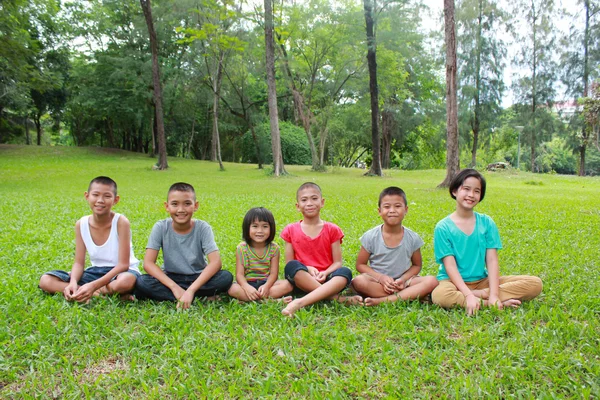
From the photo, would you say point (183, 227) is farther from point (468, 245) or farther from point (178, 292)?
point (468, 245)

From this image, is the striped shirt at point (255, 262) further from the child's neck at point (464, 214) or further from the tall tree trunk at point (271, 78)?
the tall tree trunk at point (271, 78)

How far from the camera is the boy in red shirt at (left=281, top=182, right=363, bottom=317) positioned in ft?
11.8

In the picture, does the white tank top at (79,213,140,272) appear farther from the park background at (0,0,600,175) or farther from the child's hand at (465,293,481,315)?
the park background at (0,0,600,175)

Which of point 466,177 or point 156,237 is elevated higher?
Answer: point 466,177

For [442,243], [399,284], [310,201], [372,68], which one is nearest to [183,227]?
[310,201]

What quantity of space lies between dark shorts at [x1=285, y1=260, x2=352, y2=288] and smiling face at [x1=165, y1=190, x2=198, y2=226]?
96 cm

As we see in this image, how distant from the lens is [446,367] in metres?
2.50

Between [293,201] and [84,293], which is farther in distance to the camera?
[293,201]

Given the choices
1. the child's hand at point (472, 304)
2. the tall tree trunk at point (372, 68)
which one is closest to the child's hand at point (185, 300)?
the child's hand at point (472, 304)

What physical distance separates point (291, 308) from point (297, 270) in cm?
41

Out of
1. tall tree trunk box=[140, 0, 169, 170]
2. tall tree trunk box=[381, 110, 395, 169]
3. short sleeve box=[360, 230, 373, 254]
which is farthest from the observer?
tall tree trunk box=[381, 110, 395, 169]

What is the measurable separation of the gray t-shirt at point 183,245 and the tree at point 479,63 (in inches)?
1081

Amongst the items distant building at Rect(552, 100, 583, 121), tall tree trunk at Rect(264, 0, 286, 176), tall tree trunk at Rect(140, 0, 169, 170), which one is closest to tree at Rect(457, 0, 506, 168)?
distant building at Rect(552, 100, 583, 121)

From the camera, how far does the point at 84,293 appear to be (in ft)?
11.4
